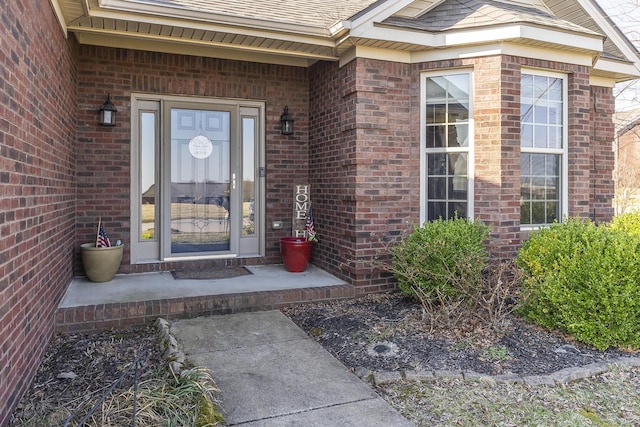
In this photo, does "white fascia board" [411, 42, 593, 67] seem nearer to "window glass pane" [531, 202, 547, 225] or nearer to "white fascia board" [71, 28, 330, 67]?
"white fascia board" [71, 28, 330, 67]

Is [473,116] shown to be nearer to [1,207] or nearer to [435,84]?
[435,84]

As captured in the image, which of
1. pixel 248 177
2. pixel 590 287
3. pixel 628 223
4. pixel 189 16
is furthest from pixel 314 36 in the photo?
pixel 628 223

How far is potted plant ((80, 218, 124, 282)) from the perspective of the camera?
16.7 ft

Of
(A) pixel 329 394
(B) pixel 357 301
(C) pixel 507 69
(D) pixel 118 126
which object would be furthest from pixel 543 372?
(D) pixel 118 126

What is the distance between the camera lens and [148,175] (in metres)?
5.88

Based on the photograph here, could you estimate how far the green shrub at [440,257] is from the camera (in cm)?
443

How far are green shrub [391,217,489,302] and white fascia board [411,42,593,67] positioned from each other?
1945mm

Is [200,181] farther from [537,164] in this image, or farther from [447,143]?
[537,164]

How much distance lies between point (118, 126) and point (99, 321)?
8.32 feet

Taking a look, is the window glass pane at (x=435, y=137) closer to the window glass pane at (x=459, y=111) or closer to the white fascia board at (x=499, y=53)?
the window glass pane at (x=459, y=111)

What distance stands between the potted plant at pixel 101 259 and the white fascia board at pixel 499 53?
13.6ft

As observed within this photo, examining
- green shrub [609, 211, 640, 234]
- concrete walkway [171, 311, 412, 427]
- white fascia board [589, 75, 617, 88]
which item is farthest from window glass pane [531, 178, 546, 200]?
concrete walkway [171, 311, 412, 427]

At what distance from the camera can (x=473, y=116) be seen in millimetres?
5316

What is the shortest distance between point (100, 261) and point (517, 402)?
14.4ft
